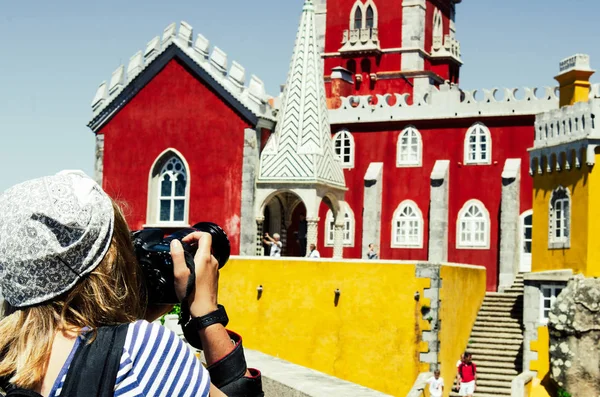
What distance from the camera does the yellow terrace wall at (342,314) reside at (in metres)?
21.0

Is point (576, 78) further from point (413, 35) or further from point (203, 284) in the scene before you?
point (203, 284)

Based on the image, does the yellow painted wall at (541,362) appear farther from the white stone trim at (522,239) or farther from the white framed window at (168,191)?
the white framed window at (168,191)

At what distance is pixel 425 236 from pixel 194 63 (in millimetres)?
8607

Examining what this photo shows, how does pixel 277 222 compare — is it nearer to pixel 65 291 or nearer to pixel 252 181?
pixel 252 181

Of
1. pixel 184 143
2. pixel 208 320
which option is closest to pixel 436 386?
pixel 184 143

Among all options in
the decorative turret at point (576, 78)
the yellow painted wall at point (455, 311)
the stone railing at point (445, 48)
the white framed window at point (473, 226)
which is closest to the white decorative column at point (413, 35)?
the stone railing at point (445, 48)

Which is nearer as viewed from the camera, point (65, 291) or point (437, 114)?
point (65, 291)

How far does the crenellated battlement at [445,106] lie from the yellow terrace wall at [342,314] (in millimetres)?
8460

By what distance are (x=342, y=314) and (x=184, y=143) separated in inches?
361

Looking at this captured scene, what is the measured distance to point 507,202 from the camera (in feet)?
95.6

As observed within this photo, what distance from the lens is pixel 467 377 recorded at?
22.1 metres

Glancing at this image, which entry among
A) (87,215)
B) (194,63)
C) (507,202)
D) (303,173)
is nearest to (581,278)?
(507,202)

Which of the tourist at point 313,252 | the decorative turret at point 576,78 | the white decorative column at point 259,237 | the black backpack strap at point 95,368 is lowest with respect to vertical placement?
the black backpack strap at point 95,368

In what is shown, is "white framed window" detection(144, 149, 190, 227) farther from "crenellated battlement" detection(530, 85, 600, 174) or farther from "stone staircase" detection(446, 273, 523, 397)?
"crenellated battlement" detection(530, 85, 600, 174)
